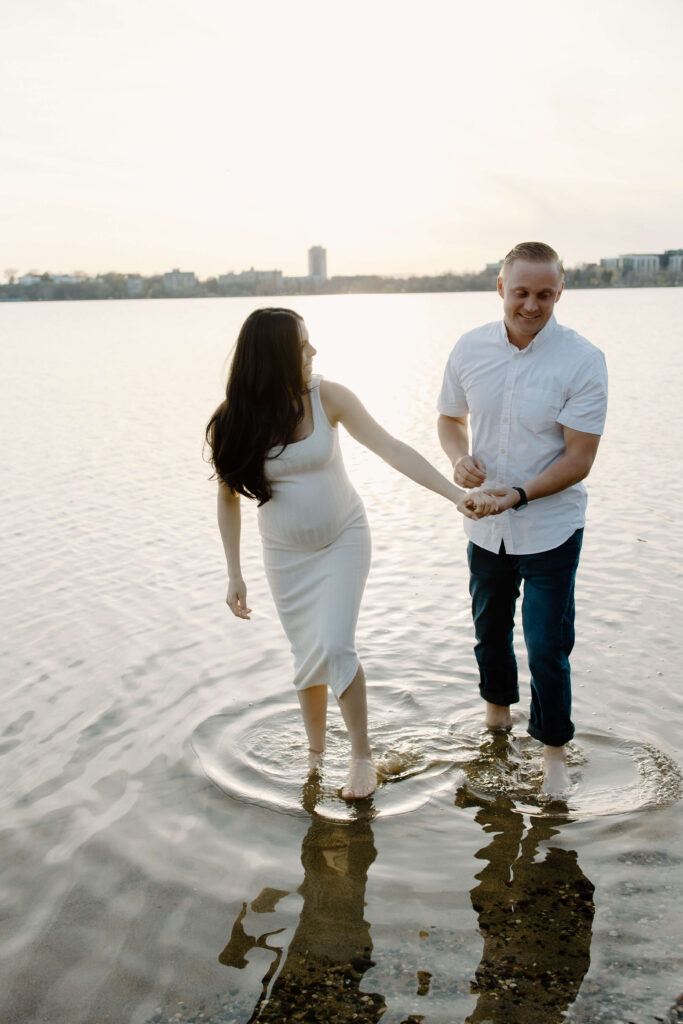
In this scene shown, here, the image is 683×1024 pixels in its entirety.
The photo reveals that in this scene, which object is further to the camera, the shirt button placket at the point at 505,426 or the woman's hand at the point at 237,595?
the woman's hand at the point at 237,595

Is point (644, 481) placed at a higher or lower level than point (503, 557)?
lower

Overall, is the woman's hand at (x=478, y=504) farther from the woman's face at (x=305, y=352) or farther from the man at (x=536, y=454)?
the woman's face at (x=305, y=352)

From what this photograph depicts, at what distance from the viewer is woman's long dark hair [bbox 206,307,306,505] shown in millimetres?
4086

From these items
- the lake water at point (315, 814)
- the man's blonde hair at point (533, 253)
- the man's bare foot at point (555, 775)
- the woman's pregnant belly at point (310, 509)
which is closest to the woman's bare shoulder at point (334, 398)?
the woman's pregnant belly at point (310, 509)

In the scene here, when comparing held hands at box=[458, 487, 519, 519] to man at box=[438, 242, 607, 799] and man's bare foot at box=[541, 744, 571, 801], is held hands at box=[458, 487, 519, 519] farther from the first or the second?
man's bare foot at box=[541, 744, 571, 801]

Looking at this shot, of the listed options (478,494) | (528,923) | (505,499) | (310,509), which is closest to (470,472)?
(478,494)

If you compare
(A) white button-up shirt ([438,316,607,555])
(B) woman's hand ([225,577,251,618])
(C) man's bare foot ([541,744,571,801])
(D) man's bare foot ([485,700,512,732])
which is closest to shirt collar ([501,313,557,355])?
(A) white button-up shirt ([438,316,607,555])

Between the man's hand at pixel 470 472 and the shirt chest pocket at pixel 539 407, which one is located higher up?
the shirt chest pocket at pixel 539 407

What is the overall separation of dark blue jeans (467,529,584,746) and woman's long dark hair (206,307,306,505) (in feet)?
3.68

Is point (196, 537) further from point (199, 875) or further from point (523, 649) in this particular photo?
point (199, 875)

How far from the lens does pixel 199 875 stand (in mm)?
3949

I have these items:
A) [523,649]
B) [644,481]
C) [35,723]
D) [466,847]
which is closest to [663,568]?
[523,649]

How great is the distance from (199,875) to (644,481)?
29.4 feet

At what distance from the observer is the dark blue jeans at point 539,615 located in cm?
420
